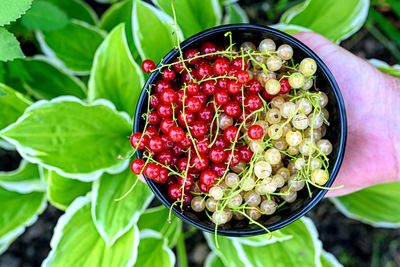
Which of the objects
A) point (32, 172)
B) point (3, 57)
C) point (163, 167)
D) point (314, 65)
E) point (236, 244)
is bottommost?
point (236, 244)

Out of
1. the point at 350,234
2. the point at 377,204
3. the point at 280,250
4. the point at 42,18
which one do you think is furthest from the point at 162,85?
the point at 350,234

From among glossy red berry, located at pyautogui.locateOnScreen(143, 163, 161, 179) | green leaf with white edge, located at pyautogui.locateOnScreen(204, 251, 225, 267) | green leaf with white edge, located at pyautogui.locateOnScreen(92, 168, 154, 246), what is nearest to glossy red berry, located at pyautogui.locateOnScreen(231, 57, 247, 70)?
glossy red berry, located at pyautogui.locateOnScreen(143, 163, 161, 179)

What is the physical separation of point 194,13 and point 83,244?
2.07 feet

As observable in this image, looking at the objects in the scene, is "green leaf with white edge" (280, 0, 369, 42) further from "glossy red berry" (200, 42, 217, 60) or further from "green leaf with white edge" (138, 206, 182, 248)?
"green leaf with white edge" (138, 206, 182, 248)

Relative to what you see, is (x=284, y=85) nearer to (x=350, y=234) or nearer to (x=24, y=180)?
(x=24, y=180)

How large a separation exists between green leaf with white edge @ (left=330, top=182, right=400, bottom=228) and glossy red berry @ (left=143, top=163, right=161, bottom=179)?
0.70 metres

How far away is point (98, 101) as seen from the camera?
2.92ft

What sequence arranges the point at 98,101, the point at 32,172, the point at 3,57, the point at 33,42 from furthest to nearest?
1. the point at 33,42
2. the point at 32,172
3. the point at 98,101
4. the point at 3,57

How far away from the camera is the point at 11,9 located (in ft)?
2.28

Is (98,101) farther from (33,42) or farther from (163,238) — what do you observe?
(33,42)

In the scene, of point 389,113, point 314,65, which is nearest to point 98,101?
point 314,65

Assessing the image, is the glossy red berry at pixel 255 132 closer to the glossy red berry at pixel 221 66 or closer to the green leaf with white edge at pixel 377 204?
the glossy red berry at pixel 221 66

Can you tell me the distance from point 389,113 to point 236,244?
19.2 inches

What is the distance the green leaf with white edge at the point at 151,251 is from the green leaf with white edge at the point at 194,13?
52 centimetres
